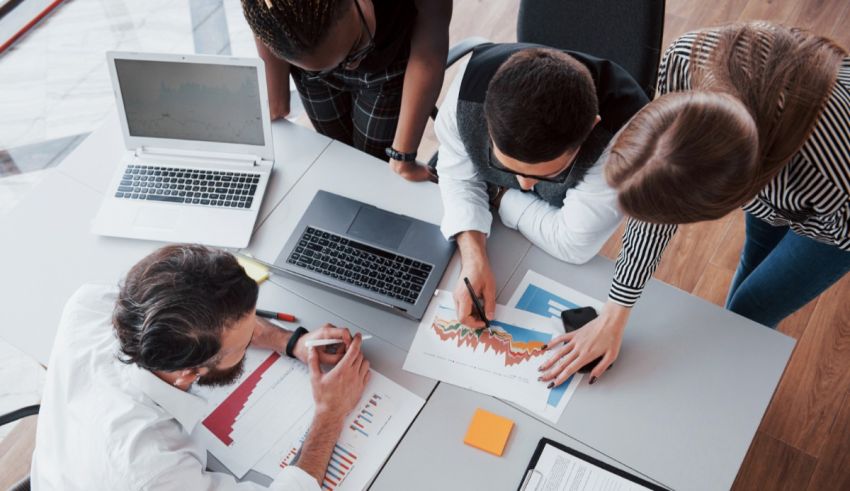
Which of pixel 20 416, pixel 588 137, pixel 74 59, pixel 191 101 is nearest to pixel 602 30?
pixel 588 137

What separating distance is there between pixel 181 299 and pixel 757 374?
1107 mm

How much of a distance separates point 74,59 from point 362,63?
202 cm

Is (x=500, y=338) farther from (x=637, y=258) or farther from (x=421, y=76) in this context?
(x=421, y=76)

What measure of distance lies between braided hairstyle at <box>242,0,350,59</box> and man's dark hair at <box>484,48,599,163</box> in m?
0.34

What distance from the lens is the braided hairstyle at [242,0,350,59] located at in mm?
1183

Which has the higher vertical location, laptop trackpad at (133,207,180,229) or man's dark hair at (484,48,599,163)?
man's dark hair at (484,48,599,163)

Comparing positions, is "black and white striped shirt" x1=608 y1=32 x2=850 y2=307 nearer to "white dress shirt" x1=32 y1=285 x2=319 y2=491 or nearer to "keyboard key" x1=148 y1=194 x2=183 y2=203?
"white dress shirt" x1=32 y1=285 x2=319 y2=491

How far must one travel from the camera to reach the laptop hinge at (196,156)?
1.62 meters

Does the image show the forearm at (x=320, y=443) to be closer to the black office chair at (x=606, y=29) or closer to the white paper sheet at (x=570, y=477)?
the white paper sheet at (x=570, y=477)

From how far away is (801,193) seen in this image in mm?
1150

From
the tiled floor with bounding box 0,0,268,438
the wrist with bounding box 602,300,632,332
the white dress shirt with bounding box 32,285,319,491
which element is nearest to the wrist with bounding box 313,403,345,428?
the white dress shirt with bounding box 32,285,319,491

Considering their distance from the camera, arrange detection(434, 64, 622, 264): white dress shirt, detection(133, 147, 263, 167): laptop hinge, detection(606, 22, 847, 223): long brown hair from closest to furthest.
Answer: detection(606, 22, 847, 223): long brown hair < detection(434, 64, 622, 264): white dress shirt < detection(133, 147, 263, 167): laptop hinge

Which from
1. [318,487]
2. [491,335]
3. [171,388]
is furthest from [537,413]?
[171,388]

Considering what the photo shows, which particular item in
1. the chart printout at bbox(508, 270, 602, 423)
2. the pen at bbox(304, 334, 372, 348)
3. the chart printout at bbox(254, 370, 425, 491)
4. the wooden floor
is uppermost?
the chart printout at bbox(508, 270, 602, 423)
